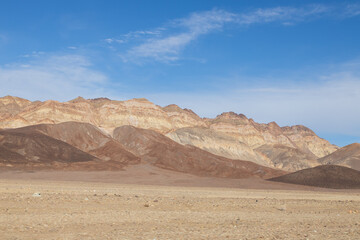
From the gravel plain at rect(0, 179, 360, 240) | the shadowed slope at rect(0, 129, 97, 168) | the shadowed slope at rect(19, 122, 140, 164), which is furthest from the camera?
the shadowed slope at rect(19, 122, 140, 164)

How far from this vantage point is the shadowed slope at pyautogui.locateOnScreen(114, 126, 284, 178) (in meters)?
108

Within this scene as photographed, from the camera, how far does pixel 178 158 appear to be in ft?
369

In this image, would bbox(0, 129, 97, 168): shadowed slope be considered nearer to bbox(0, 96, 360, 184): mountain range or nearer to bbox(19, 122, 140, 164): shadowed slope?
bbox(0, 96, 360, 184): mountain range

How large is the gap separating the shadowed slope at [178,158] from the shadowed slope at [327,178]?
1980 centimetres

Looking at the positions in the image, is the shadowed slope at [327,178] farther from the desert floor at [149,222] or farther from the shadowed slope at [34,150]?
the desert floor at [149,222]

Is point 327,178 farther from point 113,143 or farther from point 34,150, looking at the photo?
point 34,150

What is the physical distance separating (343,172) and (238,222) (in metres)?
77.1

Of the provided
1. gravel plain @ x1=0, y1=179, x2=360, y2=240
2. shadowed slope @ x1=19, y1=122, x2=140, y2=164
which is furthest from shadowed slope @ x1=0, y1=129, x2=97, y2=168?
gravel plain @ x1=0, y1=179, x2=360, y2=240

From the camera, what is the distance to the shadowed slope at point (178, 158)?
108 m

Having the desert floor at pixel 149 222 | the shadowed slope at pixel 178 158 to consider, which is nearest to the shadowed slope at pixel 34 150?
the shadowed slope at pixel 178 158

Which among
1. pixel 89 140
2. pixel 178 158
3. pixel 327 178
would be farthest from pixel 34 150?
pixel 327 178

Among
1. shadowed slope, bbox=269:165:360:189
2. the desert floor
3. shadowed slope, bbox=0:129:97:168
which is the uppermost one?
shadowed slope, bbox=0:129:97:168

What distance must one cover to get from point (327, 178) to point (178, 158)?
139 ft

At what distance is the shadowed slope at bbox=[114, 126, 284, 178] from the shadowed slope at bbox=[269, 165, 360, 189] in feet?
65.0
